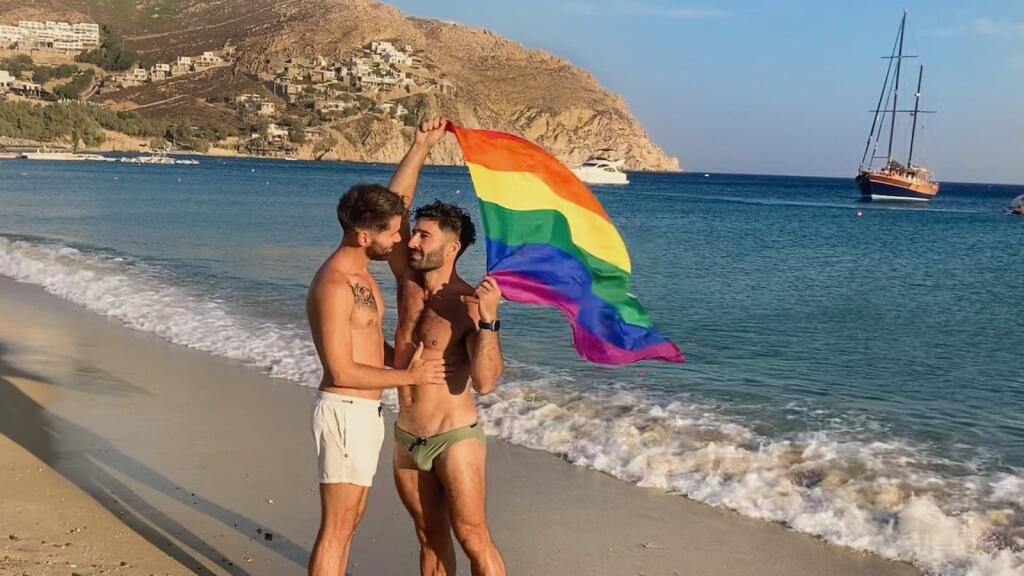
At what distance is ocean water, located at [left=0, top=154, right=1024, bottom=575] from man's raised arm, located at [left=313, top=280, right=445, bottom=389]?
3.32 meters

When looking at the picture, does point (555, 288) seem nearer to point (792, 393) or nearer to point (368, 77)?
point (792, 393)

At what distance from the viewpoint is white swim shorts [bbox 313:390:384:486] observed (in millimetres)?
3855

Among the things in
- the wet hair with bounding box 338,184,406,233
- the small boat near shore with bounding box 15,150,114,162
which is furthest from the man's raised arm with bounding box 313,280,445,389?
the small boat near shore with bounding box 15,150,114,162

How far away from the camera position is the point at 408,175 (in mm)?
4422

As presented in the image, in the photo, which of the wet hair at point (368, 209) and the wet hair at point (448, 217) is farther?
the wet hair at point (448, 217)

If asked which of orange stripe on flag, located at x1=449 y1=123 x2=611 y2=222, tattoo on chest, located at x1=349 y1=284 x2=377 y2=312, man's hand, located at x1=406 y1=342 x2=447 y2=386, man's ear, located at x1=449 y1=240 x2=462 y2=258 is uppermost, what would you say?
orange stripe on flag, located at x1=449 y1=123 x2=611 y2=222

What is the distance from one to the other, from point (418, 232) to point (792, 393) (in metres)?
7.21

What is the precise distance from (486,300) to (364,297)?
1.74 feet

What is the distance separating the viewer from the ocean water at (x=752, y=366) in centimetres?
656

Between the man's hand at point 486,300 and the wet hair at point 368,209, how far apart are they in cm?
45

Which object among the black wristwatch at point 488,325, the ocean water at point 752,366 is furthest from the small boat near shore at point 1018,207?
the black wristwatch at point 488,325

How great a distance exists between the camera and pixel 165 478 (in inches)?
245

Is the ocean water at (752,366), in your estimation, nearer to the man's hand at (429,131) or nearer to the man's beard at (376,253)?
the man's hand at (429,131)

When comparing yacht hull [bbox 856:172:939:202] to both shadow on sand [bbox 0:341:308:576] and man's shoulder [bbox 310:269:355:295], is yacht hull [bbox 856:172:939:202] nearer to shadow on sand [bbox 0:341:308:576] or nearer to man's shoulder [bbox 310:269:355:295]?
shadow on sand [bbox 0:341:308:576]
